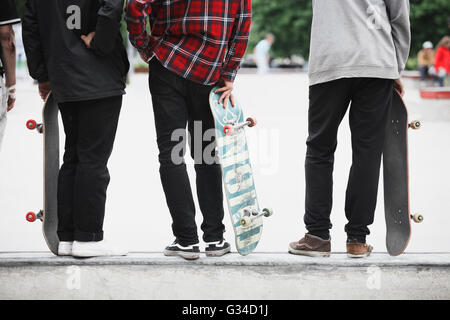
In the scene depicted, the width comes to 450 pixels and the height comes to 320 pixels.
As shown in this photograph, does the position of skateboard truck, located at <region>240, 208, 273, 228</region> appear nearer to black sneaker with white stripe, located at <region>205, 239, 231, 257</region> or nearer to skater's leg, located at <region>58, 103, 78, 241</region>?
black sneaker with white stripe, located at <region>205, 239, 231, 257</region>

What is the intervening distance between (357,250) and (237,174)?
830mm

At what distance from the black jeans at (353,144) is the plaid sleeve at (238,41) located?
0.46m

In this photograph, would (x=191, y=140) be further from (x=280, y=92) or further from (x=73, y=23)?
(x=280, y=92)

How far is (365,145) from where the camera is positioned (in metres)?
3.60

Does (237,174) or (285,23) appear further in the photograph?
(285,23)

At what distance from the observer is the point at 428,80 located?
2364cm

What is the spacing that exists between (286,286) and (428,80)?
71.0 feet

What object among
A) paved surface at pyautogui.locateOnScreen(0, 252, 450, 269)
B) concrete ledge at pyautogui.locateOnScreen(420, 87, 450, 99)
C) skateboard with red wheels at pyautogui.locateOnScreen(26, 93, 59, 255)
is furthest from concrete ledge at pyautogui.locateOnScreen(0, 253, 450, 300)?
concrete ledge at pyautogui.locateOnScreen(420, 87, 450, 99)

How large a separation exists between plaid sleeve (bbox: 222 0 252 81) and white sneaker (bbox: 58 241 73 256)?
134 cm

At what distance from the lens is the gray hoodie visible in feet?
11.3

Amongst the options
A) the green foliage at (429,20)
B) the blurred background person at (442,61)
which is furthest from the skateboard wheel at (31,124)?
the green foliage at (429,20)

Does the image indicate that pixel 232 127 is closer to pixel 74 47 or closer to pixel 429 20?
pixel 74 47

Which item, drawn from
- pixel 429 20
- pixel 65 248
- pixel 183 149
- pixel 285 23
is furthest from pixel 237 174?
pixel 285 23
